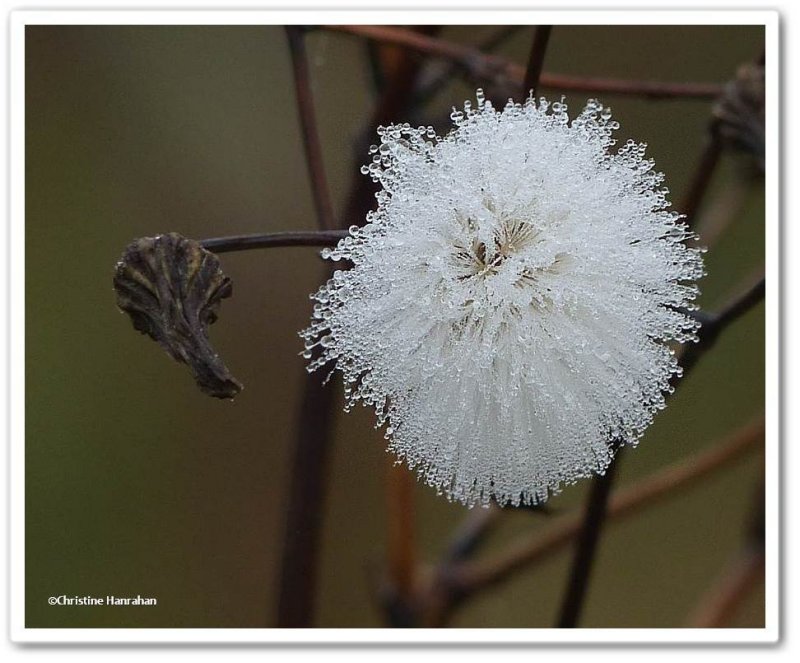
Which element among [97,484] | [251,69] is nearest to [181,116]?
[251,69]

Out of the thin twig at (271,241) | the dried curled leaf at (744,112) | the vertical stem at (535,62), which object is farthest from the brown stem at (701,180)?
the thin twig at (271,241)

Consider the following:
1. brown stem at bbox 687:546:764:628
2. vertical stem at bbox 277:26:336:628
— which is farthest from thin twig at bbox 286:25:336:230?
brown stem at bbox 687:546:764:628

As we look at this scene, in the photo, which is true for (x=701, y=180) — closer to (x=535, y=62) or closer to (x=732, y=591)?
(x=535, y=62)

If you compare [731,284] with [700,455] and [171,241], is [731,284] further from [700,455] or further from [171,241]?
[171,241]

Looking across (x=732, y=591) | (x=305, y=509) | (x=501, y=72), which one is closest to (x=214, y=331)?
(x=305, y=509)

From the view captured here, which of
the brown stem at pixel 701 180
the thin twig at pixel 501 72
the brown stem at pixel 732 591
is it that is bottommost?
the brown stem at pixel 732 591

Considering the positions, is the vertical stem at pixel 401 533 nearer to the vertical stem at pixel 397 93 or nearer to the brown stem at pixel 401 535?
the brown stem at pixel 401 535
